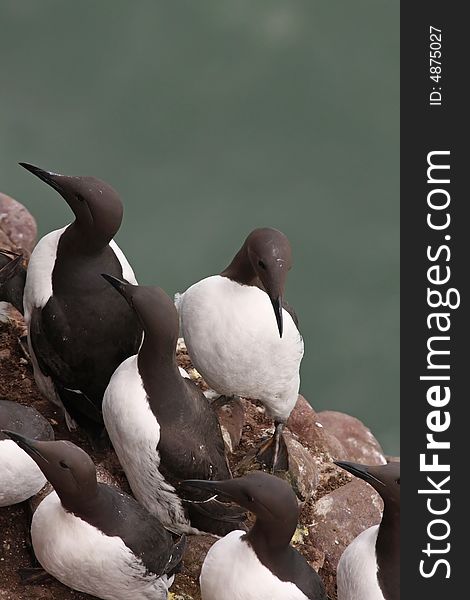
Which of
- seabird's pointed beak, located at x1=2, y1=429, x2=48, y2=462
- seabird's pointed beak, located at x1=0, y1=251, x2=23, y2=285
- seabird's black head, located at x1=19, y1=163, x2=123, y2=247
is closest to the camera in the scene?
seabird's pointed beak, located at x1=2, y1=429, x2=48, y2=462

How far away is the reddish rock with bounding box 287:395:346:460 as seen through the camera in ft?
23.7

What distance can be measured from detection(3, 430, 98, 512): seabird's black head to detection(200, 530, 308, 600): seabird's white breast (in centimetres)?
69

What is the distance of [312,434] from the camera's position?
731cm

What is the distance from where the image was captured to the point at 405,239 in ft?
20.2

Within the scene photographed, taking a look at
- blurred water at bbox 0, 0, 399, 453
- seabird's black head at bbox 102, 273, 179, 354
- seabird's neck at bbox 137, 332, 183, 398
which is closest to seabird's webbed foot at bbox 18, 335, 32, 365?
seabird's neck at bbox 137, 332, 183, 398

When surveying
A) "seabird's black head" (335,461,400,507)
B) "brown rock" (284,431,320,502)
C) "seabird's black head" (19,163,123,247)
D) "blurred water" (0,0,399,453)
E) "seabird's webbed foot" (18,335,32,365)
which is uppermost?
"blurred water" (0,0,399,453)

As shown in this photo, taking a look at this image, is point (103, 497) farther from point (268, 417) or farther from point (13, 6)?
point (13, 6)

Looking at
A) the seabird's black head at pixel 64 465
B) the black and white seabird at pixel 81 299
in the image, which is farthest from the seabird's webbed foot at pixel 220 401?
the seabird's black head at pixel 64 465

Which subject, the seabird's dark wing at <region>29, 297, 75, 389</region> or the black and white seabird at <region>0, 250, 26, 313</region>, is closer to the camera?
the seabird's dark wing at <region>29, 297, 75, 389</region>

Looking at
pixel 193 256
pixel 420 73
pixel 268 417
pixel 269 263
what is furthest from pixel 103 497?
pixel 193 256

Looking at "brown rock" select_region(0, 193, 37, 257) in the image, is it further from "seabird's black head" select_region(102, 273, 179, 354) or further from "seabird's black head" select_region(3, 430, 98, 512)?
"seabird's black head" select_region(3, 430, 98, 512)

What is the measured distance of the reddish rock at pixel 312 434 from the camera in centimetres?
723

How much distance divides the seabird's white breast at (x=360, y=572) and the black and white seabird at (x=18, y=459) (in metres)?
1.45

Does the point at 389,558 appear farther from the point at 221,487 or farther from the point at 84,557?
the point at 84,557
